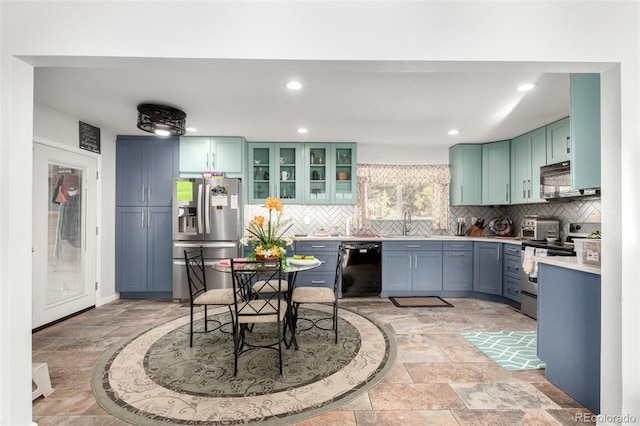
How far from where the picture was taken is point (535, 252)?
3596 mm

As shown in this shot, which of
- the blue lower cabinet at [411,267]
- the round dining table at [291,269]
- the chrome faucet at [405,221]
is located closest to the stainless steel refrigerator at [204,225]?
the round dining table at [291,269]

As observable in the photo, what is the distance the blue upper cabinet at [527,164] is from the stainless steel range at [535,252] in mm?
562

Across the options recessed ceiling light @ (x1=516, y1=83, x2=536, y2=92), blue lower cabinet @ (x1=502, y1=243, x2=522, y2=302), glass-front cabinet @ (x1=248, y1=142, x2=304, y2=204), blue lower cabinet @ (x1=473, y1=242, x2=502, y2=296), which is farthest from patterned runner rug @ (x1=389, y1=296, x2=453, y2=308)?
recessed ceiling light @ (x1=516, y1=83, x2=536, y2=92)

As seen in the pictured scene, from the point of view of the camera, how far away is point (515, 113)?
338 cm

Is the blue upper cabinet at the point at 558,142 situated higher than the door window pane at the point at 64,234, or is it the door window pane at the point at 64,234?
the blue upper cabinet at the point at 558,142

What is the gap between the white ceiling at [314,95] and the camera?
1763 mm

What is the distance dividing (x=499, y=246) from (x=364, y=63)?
12.3 feet

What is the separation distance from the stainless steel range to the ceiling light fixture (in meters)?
4.49

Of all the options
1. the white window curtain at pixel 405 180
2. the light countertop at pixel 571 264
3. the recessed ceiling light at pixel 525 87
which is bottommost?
the light countertop at pixel 571 264

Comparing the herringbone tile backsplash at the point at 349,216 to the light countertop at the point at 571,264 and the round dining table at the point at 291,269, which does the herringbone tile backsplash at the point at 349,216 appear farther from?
the light countertop at the point at 571,264

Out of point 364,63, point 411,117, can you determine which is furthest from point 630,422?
point 411,117

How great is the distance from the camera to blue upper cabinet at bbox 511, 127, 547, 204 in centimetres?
390

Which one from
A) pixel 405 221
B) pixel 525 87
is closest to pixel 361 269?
pixel 405 221

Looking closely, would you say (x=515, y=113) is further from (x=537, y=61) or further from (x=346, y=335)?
(x=346, y=335)
